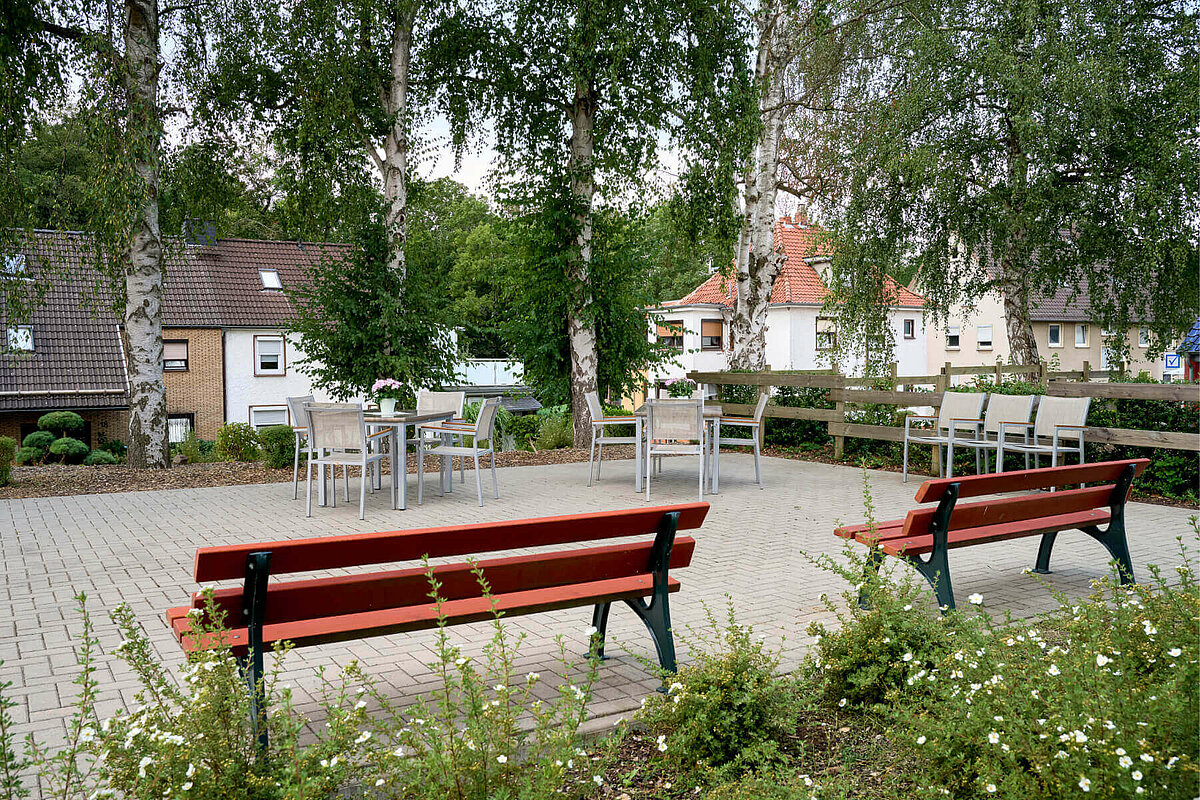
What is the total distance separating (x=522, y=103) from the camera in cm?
1636

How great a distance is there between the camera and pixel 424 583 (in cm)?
371

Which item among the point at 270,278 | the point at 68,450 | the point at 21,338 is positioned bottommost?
the point at 68,450

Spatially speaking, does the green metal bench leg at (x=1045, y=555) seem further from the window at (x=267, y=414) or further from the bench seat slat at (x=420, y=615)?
the window at (x=267, y=414)

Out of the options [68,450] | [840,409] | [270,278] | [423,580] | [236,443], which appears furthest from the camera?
[270,278]

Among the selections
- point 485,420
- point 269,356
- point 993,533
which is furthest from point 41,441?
point 993,533

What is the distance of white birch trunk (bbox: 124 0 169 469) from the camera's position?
1277 centimetres

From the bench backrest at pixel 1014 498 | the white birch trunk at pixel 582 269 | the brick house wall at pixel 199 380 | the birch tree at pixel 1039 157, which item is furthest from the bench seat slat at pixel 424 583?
the brick house wall at pixel 199 380

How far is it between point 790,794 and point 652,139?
1508cm

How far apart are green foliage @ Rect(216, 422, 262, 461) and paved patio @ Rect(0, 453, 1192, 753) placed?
376 cm

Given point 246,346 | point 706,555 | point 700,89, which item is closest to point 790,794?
point 706,555

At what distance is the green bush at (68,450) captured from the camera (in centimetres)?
2770

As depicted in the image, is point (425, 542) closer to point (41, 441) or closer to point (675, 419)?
point (675, 419)

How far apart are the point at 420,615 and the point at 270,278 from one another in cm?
3665

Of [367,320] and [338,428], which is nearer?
[338,428]
